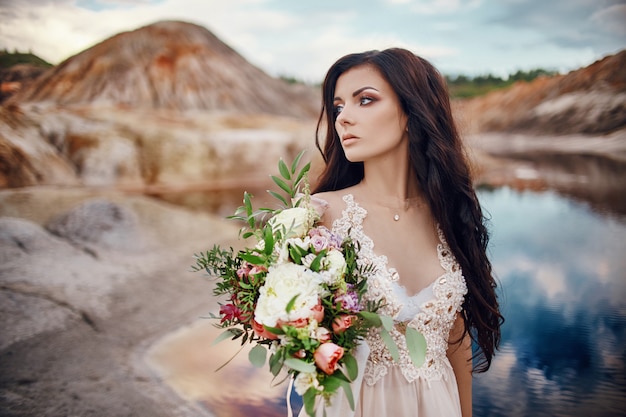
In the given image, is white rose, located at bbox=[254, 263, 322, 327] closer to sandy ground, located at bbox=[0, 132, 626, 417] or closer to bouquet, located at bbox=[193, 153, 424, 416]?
bouquet, located at bbox=[193, 153, 424, 416]

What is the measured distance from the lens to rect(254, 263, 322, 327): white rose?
906mm

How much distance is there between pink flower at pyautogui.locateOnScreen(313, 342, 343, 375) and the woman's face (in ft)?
2.00

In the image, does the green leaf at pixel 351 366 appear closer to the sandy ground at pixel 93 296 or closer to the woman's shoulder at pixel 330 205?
the woman's shoulder at pixel 330 205

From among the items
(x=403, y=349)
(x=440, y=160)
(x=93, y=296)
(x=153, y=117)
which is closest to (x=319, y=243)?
(x=403, y=349)

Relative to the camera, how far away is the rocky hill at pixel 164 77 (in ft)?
10.0

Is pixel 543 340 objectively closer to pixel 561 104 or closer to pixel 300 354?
pixel 561 104

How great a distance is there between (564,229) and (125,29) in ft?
10.1

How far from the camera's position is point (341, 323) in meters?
0.95

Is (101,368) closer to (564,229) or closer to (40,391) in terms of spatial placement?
(40,391)

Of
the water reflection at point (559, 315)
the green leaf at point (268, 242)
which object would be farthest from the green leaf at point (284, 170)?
the water reflection at point (559, 315)

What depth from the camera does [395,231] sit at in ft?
4.53

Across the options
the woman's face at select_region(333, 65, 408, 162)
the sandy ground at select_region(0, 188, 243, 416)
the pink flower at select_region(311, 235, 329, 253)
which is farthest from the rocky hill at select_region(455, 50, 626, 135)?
the sandy ground at select_region(0, 188, 243, 416)

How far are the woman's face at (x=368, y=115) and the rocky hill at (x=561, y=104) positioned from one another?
49.5 inches

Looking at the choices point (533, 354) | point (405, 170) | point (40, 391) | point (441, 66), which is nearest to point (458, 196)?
point (405, 170)
